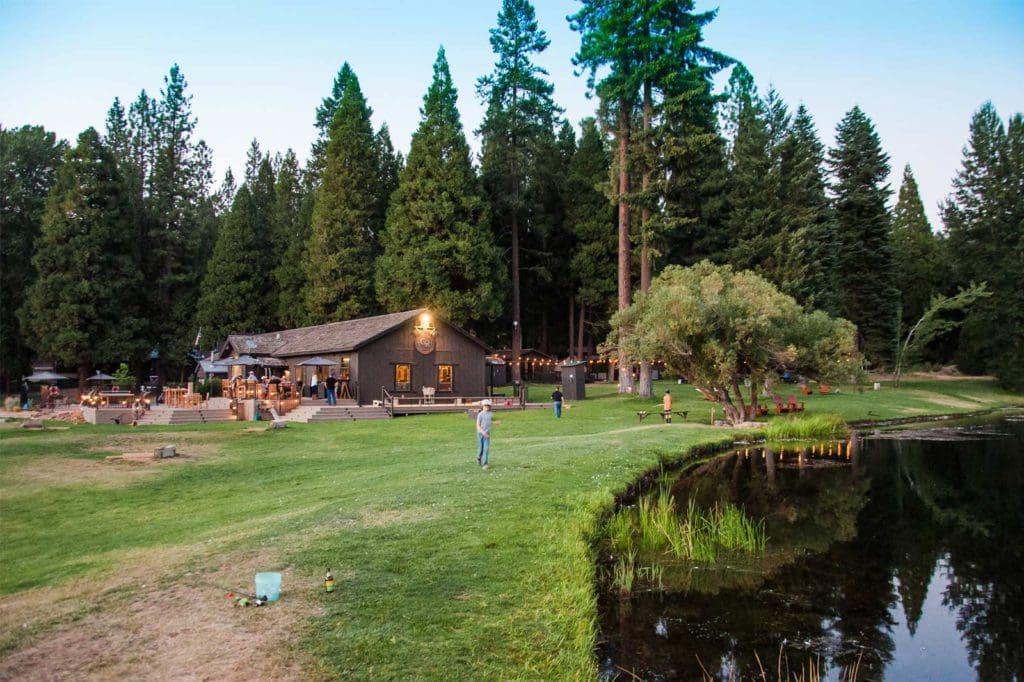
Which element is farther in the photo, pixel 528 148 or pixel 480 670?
pixel 528 148

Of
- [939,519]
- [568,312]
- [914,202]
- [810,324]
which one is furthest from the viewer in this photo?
[914,202]

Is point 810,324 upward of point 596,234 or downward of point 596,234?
downward

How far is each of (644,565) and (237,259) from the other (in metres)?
50.5

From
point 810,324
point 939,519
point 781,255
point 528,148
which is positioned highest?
point 528,148

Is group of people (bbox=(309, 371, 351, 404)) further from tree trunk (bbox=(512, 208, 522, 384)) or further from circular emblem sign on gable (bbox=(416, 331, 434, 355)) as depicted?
tree trunk (bbox=(512, 208, 522, 384))

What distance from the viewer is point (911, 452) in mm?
24266

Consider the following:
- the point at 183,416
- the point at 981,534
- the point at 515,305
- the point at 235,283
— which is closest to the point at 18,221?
the point at 235,283

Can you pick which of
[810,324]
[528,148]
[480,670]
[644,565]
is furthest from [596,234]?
[480,670]

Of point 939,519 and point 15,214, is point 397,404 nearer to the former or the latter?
point 939,519

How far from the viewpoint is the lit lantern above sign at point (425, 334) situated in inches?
1419

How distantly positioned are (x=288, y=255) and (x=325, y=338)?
732 inches

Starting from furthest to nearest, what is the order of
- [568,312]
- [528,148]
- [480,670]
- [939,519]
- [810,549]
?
[568,312] → [528,148] → [939,519] → [810,549] → [480,670]

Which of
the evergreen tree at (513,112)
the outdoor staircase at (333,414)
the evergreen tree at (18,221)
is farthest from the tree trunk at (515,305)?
the evergreen tree at (18,221)

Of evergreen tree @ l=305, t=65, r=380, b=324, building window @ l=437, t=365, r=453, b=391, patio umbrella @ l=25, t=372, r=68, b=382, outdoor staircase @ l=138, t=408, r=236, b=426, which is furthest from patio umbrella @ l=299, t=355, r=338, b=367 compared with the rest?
patio umbrella @ l=25, t=372, r=68, b=382
